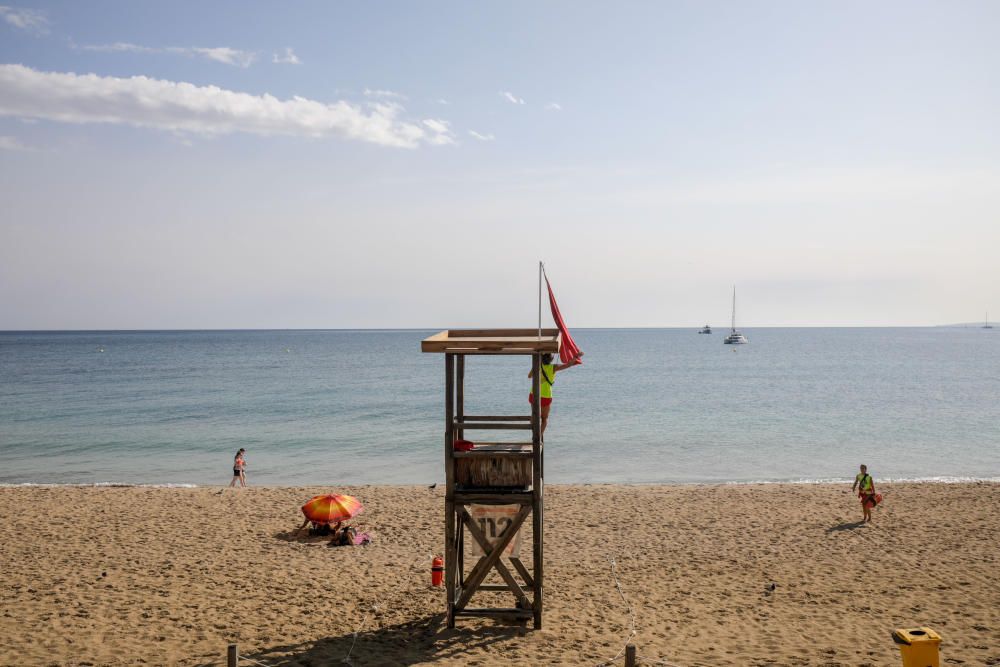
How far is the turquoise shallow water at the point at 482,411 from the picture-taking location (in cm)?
3117

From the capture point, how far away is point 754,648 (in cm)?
1090

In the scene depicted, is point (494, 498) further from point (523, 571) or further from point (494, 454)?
point (523, 571)

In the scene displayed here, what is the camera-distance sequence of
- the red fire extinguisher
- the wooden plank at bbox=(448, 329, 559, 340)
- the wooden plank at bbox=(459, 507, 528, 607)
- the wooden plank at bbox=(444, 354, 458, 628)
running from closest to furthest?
the wooden plank at bbox=(444, 354, 458, 628) → the wooden plank at bbox=(459, 507, 528, 607) → the wooden plank at bbox=(448, 329, 559, 340) → the red fire extinguisher

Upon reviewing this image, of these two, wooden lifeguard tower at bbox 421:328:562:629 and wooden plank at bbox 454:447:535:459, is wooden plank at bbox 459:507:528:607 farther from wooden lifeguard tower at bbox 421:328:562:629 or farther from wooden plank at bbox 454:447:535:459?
wooden plank at bbox 454:447:535:459

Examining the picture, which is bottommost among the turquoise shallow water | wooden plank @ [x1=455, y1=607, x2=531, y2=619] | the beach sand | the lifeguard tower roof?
the turquoise shallow water

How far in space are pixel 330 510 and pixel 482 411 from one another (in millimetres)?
38621

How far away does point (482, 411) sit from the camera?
55125 millimetres

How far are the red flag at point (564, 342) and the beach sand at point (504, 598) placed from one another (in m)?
4.44

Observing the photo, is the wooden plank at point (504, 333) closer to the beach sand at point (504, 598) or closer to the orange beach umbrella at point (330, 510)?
the beach sand at point (504, 598)

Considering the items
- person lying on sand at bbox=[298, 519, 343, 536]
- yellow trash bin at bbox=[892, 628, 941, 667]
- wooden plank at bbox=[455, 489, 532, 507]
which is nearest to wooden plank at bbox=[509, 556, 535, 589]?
wooden plank at bbox=[455, 489, 532, 507]

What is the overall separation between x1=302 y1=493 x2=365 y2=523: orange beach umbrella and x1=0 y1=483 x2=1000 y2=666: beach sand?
72 cm

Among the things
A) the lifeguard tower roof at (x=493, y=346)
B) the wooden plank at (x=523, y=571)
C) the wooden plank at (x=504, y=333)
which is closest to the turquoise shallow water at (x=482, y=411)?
the wooden plank at (x=523, y=571)

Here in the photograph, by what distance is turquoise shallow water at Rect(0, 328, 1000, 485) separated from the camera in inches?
1227

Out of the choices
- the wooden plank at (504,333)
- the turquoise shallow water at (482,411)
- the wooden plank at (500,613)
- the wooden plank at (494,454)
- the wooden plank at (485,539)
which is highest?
the wooden plank at (504,333)
